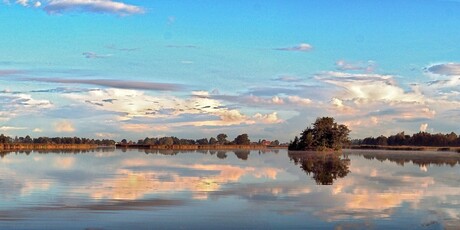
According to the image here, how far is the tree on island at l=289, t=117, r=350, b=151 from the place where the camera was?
118 meters

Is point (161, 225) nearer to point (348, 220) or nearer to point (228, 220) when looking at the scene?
point (228, 220)

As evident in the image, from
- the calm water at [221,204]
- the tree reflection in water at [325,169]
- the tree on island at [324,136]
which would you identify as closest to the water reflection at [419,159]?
the tree reflection in water at [325,169]

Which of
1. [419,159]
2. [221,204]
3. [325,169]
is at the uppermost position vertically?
[419,159]

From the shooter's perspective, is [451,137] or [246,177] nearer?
[246,177]

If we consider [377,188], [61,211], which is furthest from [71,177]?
[377,188]

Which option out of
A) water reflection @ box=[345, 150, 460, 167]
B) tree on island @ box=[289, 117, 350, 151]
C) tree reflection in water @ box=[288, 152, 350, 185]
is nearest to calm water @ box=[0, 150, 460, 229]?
tree reflection in water @ box=[288, 152, 350, 185]

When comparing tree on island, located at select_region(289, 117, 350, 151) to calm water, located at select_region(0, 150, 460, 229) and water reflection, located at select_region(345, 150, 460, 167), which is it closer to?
water reflection, located at select_region(345, 150, 460, 167)

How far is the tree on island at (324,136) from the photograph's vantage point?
11781cm

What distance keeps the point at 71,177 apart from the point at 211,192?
1138cm

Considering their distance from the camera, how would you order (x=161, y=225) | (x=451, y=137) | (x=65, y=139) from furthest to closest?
1. (x=451, y=137)
2. (x=65, y=139)
3. (x=161, y=225)

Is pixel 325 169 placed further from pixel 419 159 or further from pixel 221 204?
pixel 419 159

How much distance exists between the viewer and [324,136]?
118688 mm

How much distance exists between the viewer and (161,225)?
15281 millimetres

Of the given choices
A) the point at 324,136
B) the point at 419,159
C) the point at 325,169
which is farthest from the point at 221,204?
the point at 324,136
